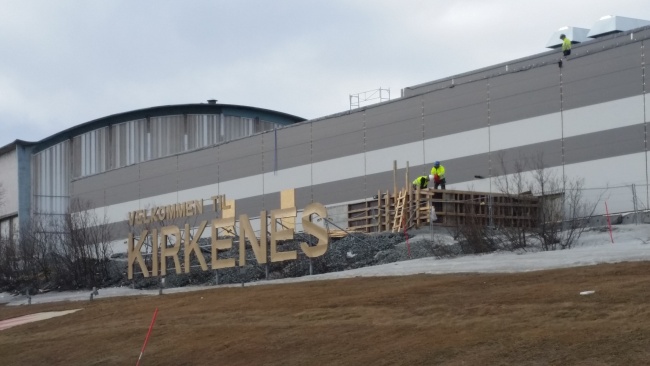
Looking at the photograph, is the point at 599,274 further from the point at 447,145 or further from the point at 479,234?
the point at 447,145

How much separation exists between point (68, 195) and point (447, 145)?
1387 inches

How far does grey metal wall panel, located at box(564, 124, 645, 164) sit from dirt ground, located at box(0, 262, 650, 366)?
45.4 ft

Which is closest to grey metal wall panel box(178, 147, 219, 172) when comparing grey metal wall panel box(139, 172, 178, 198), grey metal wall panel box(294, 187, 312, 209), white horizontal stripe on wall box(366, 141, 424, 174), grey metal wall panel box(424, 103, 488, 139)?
grey metal wall panel box(139, 172, 178, 198)

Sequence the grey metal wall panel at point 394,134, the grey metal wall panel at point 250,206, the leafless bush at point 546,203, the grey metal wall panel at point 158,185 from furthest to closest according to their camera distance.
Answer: the grey metal wall panel at point 158,185, the grey metal wall panel at point 250,206, the grey metal wall panel at point 394,134, the leafless bush at point 546,203

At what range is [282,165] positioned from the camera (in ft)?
196

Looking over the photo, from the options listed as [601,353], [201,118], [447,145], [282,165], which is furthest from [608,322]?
[201,118]

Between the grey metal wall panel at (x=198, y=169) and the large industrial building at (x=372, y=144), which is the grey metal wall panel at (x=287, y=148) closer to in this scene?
the large industrial building at (x=372, y=144)

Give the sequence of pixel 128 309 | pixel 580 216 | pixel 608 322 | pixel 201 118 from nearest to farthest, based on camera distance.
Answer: pixel 608 322 → pixel 128 309 → pixel 580 216 → pixel 201 118

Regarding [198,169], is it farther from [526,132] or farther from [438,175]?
[526,132]

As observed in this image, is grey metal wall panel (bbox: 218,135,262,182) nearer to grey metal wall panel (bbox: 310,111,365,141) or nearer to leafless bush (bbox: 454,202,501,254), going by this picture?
grey metal wall panel (bbox: 310,111,365,141)

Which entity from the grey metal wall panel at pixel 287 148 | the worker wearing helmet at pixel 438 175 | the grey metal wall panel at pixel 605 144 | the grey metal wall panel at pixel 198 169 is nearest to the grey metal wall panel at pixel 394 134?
the grey metal wall panel at pixel 287 148

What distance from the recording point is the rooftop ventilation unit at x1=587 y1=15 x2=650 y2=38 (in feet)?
178

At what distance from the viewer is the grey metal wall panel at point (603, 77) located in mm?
44625

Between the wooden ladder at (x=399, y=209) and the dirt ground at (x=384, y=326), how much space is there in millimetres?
8774
